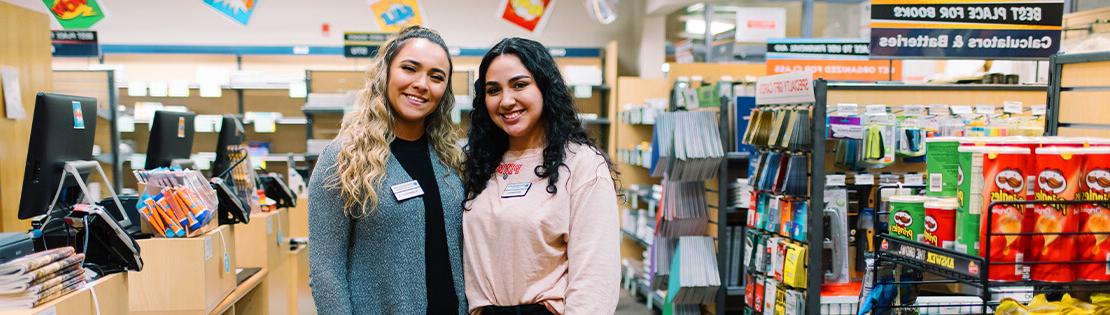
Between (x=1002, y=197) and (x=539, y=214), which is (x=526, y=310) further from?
(x=1002, y=197)

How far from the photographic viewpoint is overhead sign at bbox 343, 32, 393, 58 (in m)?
7.61

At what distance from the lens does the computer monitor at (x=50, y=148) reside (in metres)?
2.14

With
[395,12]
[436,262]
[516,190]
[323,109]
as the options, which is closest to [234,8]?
[323,109]

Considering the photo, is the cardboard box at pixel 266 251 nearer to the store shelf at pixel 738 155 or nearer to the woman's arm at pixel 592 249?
the woman's arm at pixel 592 249

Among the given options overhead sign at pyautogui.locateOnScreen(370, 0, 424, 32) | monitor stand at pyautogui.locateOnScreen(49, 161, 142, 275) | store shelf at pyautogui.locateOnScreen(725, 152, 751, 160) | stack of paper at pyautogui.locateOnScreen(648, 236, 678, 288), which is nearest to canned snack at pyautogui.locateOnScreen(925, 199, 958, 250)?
monitor stand at pyautogui.locateOnScreen(49, 161, 142, 275)

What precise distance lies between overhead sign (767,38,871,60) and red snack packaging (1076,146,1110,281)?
12.8ft

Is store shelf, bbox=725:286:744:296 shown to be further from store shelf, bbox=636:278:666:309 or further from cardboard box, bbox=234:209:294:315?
cardboard box, bbox=234:209:294:315

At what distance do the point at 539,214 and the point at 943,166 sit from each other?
3.00 ft

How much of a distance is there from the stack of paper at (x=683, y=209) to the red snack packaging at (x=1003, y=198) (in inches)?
115

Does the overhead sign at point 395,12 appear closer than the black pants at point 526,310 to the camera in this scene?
No

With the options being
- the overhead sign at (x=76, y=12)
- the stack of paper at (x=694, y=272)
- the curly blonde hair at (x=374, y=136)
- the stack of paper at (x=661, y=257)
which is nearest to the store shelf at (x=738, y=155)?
the stack of paper at (x=694, y=272)

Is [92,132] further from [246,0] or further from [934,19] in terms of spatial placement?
[246,0]

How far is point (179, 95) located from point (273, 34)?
1488 mm

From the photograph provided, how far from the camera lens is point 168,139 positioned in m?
3.33
